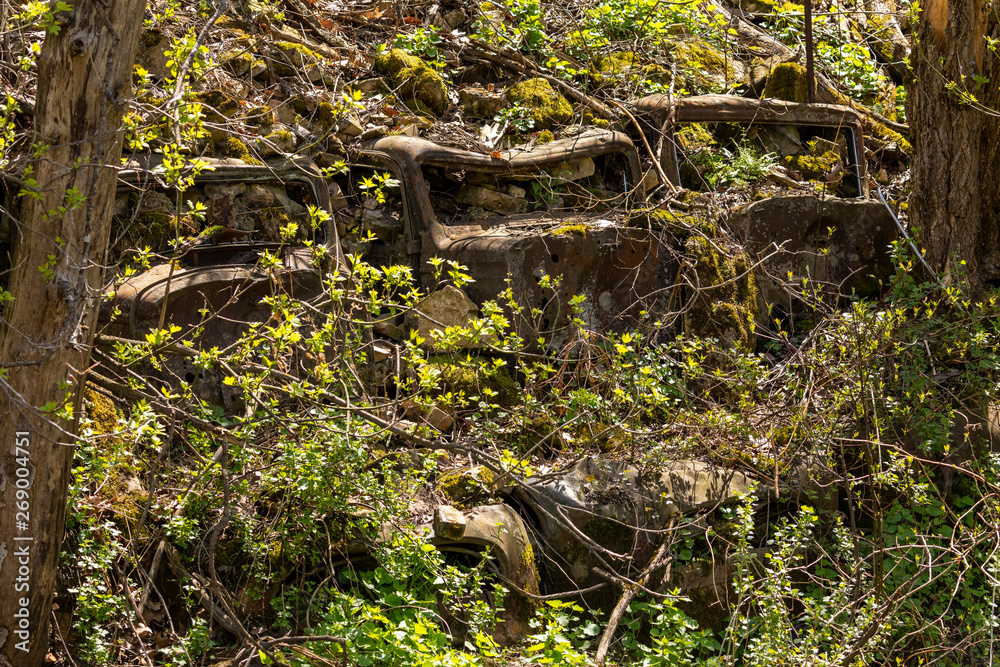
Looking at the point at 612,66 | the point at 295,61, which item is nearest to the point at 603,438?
the point at 295,61

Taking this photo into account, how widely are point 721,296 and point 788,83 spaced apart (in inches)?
103

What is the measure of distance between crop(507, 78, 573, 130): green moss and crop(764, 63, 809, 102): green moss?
191 cm

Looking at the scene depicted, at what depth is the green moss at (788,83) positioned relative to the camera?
6812 millimetres

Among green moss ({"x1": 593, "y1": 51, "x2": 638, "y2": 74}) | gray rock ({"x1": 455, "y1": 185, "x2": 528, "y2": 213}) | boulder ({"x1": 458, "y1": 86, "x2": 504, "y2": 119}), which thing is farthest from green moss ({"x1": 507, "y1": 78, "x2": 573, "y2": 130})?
gray rock ({"x1": 455, "y1": 185, "x2": 528, "y2": 213})

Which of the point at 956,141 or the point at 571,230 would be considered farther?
the point at 956,141

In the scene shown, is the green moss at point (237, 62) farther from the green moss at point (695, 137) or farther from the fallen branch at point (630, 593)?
the fallen branch at point (630, 593)

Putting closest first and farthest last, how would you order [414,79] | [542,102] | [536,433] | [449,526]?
[449,526] < [536,433] < [414,79] < [542,102]

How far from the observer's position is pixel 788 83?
6.85m

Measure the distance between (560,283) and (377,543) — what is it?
194 cm

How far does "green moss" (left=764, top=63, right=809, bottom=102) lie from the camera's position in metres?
6.81

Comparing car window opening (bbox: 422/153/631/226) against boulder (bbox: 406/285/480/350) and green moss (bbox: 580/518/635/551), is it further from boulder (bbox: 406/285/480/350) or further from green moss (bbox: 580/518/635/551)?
green moss (bbox: 580/518/635/551)

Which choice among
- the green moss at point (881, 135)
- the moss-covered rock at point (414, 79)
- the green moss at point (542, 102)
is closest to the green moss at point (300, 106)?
the moss-covered rock at point (414, 79)

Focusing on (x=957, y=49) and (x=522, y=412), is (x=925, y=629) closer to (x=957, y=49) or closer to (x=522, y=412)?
(x=522, y=412)

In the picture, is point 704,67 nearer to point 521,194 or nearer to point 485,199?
point 521,194
